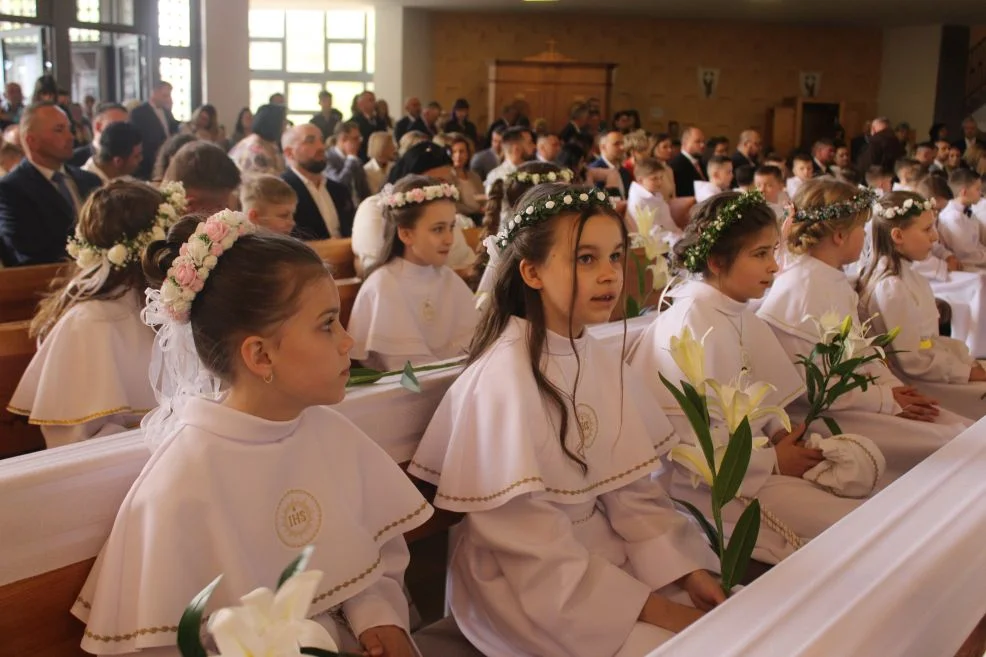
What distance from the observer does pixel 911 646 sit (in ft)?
4.58

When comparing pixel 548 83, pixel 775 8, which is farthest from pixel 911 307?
pixel 548 83

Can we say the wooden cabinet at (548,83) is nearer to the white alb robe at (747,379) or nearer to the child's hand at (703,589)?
the white alb robe at (747,379)

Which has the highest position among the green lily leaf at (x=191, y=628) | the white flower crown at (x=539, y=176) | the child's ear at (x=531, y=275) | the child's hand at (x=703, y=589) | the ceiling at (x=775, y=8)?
the ceiling at (x=775, y=8)

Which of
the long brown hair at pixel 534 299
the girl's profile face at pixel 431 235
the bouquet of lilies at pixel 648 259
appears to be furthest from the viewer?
the girl's profile face at pixel 431 235

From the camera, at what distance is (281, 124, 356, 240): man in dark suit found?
6.61m

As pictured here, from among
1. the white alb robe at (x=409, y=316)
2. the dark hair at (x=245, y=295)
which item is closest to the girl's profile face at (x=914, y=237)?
the white alb robe at (x=409, y=316)

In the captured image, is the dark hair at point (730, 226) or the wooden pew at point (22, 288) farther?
the wooden pew at point (22, 288)

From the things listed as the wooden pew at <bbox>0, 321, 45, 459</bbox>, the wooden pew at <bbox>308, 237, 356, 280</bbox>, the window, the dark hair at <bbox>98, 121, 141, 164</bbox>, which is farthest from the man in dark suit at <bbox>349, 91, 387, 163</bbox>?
the wooden pew at <bbox>0, 321, 45, 459</bbox>

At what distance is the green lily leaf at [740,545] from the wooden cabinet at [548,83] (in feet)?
57.3

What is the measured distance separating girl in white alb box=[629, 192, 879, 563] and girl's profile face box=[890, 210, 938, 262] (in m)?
1.36

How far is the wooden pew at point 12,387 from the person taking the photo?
3227 millimetres

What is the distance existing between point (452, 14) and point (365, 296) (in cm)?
1737

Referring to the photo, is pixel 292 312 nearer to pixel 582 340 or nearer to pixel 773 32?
pixel 582 340

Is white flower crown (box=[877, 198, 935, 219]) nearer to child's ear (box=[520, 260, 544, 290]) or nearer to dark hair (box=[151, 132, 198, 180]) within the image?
child's ear (box=[520, 260, 544, 290])
